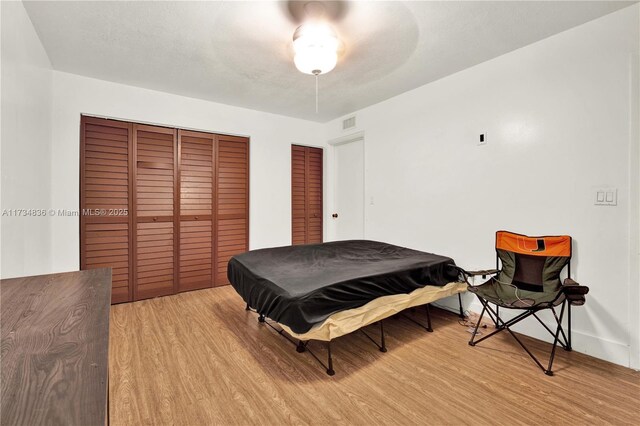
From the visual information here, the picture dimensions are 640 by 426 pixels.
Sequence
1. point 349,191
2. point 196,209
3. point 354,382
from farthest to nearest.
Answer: point 349,191, point 196,209, point 354,382

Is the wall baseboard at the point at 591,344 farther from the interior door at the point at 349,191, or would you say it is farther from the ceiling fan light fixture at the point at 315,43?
the ceiling fan light fixture at the point at 315,43

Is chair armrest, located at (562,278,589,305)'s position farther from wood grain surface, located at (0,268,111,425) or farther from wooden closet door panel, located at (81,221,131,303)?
wooden closet door panel, located at (81,221,131,303)

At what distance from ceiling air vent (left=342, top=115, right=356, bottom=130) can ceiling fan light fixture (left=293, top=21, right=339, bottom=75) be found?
2.14m

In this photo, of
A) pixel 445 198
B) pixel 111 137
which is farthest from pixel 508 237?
pixel 111 137

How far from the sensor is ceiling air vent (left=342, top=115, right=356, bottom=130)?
4281 millimetres

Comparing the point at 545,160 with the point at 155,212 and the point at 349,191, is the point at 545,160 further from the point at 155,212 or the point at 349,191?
the point at 155,212

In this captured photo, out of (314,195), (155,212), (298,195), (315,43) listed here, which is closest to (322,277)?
(315,43)

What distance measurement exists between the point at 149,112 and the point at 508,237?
4.02 metres

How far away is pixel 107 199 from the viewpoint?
3.18 m

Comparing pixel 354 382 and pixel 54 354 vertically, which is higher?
pixel 54 354

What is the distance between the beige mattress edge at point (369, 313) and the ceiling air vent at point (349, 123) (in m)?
2.66

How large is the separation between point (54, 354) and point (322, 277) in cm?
151

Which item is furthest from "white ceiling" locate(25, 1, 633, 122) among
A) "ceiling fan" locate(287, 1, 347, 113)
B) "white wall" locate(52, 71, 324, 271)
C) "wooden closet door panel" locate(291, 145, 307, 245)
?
"wooden closet door panel" locate(291, 145, 307, 245)

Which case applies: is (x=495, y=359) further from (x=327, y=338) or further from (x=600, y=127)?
(x=600, y=127)
